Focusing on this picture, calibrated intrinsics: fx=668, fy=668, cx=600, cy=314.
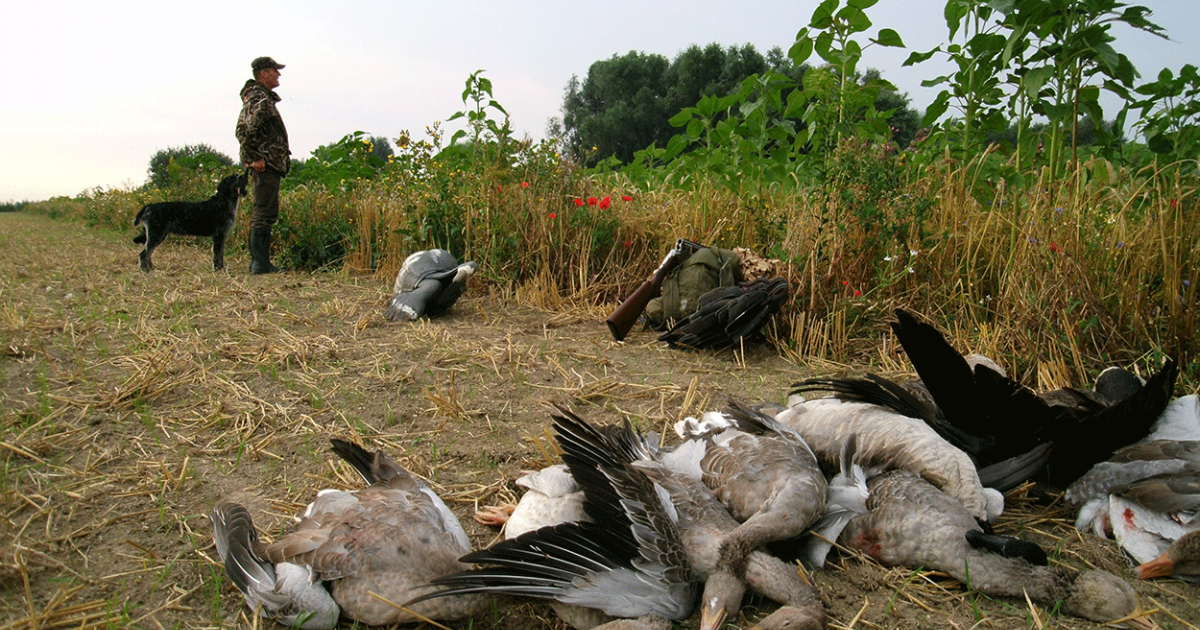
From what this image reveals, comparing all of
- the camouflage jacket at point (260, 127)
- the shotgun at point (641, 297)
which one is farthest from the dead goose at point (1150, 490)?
the camouflage jacket at point (260, 127)

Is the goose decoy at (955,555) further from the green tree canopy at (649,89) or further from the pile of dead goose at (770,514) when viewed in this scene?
the green tree canopy at (649,89)

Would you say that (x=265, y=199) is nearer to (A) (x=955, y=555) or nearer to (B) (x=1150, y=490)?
(A) (x=955, y=555)

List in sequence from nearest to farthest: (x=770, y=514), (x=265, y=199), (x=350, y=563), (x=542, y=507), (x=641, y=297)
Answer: (x=350, y=563)
(x=770, y=514)
(x=542, y=507)
(x=641, y=297)
(x=265, y=199)

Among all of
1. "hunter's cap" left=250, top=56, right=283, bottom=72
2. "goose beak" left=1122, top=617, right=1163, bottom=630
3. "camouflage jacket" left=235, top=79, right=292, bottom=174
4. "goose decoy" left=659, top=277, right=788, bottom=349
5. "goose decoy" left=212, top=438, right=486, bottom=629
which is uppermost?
"hunter's cap" left=250, top=56, right=283, bottom=72

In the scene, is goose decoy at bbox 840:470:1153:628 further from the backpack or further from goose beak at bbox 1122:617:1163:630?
the backpack

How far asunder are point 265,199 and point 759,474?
23.6ft

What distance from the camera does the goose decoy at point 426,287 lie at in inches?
196

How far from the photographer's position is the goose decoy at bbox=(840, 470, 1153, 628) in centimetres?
170

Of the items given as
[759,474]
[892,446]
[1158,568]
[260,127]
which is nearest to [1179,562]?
[1158,568]

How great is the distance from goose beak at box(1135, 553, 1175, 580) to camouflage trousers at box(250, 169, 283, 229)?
790cm

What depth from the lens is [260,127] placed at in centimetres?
715

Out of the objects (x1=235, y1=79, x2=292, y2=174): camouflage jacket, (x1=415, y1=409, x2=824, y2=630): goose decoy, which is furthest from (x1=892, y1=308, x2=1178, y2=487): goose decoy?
(x1=235, y1=79, x2=292, y2=174): camouflage jacket

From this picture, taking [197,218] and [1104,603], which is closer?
[1104,603]

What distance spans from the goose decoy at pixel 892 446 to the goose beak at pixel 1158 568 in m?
0.37
